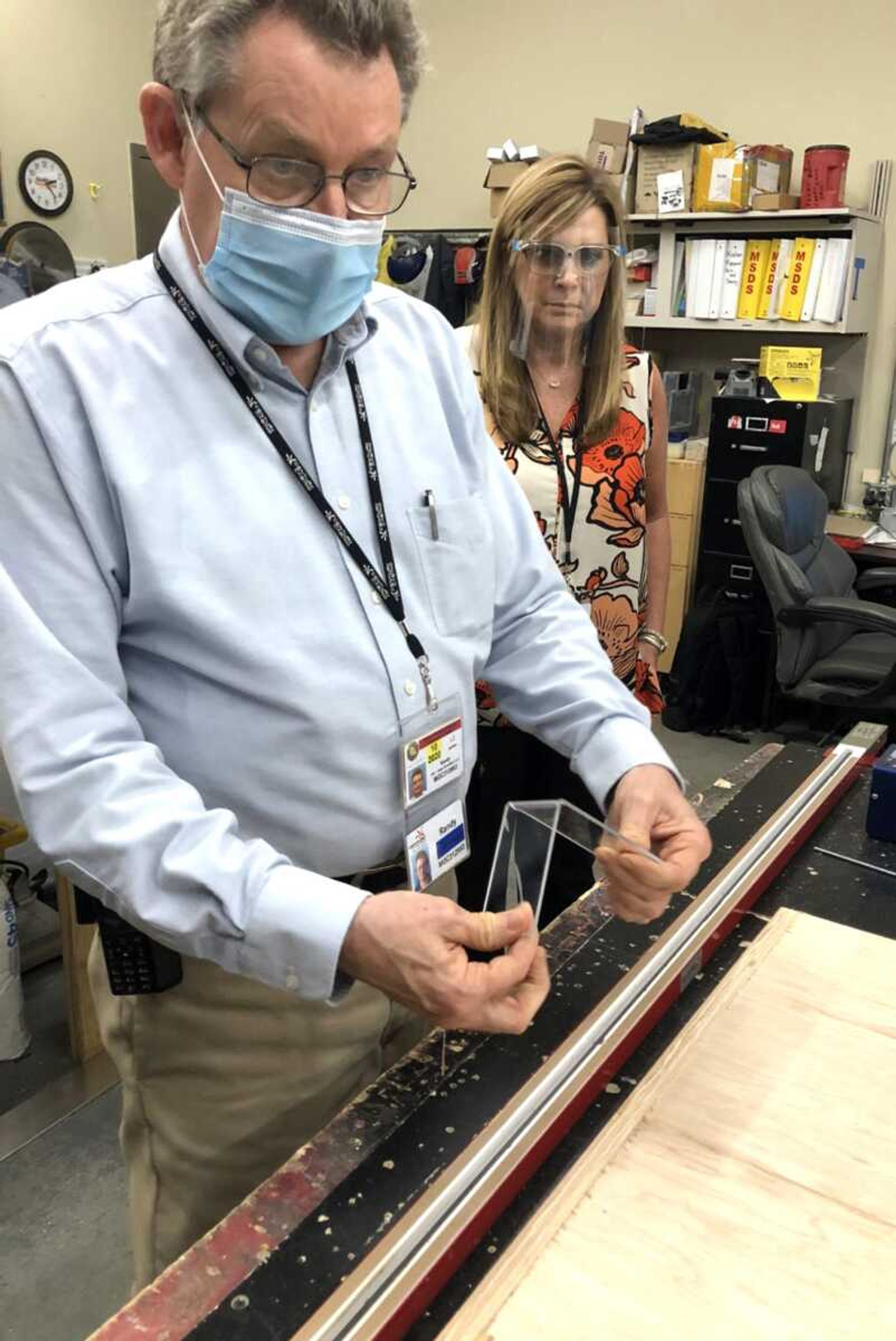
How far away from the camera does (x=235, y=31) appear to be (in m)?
0.88

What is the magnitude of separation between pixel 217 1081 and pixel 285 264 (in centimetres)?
82

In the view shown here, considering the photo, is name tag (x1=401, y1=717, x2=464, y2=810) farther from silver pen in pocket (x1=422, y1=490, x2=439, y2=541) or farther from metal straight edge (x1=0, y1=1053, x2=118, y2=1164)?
metal straight edge (x1=0, y1=1053, x2=118, y2=1164)

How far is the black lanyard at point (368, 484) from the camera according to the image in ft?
3.31

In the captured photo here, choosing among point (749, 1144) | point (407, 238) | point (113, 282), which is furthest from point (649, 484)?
point (407, 238)

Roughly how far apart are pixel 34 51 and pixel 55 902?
182 inches

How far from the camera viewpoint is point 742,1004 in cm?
106

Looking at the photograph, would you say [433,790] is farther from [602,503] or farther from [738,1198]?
[602,503]

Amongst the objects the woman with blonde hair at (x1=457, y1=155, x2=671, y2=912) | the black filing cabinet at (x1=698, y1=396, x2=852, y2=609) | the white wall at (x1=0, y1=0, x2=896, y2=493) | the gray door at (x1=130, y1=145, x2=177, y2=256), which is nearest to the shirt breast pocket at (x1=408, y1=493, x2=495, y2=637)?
the woman with blonde hair at (x1=457, y1=155, x2=671, y2=912)

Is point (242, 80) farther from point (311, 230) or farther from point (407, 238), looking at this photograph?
point (407, 238)

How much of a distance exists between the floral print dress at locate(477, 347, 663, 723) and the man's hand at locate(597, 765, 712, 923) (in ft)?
2.28

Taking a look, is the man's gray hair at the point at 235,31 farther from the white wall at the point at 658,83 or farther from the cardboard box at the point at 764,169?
the cardboard box at the point at 764,169

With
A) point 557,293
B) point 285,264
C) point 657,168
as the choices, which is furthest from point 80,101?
point 285,264

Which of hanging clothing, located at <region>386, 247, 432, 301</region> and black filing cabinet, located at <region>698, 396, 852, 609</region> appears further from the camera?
hanging clothing, located at <region>386, 247, 432, 301</region>

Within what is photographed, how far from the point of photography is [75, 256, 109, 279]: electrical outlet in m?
5.69
